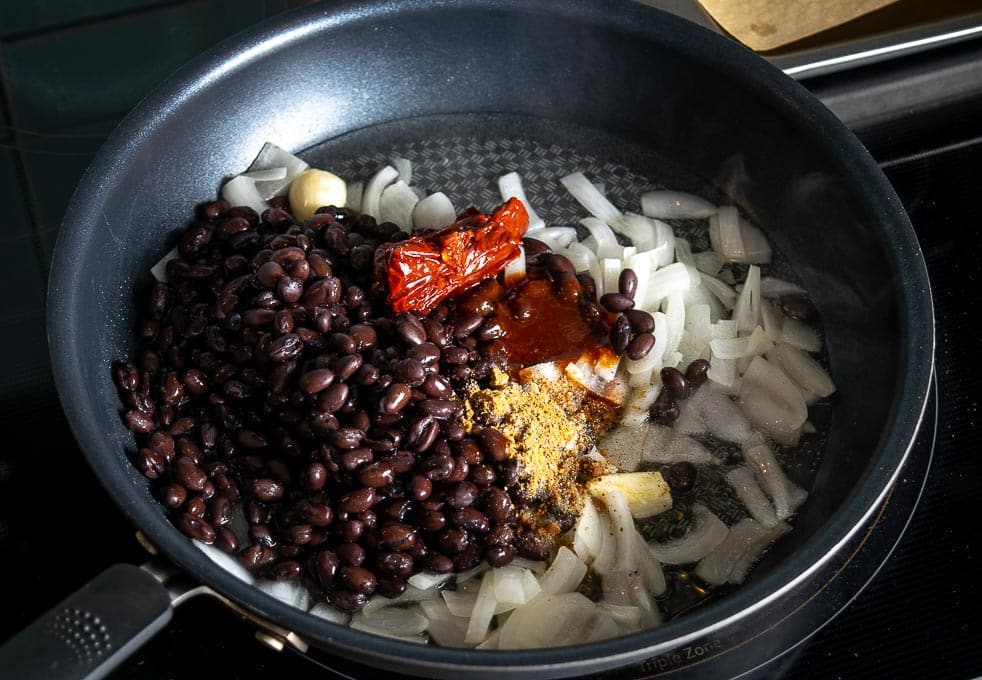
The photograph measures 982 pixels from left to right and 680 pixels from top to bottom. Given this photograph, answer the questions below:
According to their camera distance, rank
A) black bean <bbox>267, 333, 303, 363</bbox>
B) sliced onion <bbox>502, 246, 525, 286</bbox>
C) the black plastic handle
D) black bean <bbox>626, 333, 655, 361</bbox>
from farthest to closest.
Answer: sliced onion <bbox>502, 246, 525, 286</bbox> < black bean <bbox>626, 333, 655, 361</bbox> < black bean <bbox>267, 333, 303, 363</bbox> < the black plastic handle

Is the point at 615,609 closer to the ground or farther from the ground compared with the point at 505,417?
closer to the ground

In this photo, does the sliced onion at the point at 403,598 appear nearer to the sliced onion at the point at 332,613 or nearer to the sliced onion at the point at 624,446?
the sliced onion at the point at 332,613

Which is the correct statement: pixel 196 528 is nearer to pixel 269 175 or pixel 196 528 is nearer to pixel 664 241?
pixel 269 175

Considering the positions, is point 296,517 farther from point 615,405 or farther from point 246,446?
point 615,405

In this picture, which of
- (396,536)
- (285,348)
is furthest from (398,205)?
(396,536)

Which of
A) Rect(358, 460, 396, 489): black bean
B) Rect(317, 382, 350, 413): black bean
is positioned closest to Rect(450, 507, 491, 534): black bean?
Rect(358, 460, 396, 489): black bean

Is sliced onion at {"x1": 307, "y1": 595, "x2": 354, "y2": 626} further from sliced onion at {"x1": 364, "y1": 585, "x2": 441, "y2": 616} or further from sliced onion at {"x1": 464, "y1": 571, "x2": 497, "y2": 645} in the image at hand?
sliced onion at {"x1": 464, "y1": 571, "x2": 497, "y2": 645}

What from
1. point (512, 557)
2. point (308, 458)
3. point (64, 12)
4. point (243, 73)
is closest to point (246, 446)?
point (308, 458)
